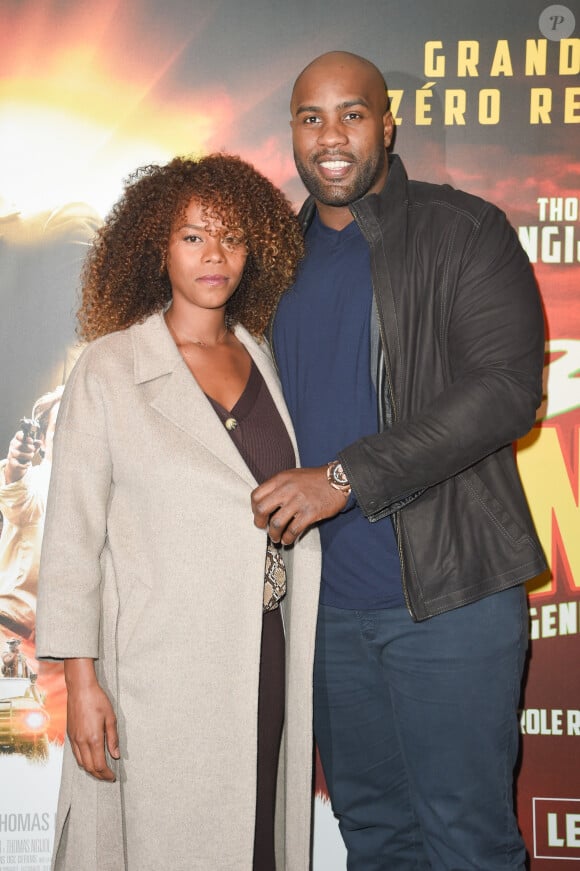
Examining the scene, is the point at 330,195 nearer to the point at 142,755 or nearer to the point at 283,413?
the point at 283,413

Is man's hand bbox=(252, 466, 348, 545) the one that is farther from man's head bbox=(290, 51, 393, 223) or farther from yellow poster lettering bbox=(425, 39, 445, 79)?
yellow poster lettering bbox=(425, 39, 445, 79)

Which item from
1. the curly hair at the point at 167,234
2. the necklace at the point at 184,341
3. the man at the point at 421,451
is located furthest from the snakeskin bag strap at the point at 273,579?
the curly hair at the point at 167,234

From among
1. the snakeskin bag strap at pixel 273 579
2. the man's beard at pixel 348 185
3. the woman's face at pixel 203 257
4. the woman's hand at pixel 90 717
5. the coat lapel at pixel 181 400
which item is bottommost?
the woman's hand at pixel 90 717

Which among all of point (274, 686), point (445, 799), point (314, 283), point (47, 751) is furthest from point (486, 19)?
Answer: point (47, 751)

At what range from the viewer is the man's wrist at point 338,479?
1954 mm

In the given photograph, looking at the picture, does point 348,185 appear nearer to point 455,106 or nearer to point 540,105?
point 455,106

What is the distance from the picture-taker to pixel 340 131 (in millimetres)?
2273

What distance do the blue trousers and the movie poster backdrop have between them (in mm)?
679

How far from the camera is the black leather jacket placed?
2.05 meters

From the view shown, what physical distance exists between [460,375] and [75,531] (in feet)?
3.02

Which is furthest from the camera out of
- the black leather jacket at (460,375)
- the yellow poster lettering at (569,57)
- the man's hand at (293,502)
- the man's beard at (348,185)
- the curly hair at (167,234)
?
the yellow poster lettering at (569,57)

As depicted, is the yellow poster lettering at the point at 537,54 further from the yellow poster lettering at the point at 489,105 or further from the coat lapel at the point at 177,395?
the coat lapel at the point at 177,395

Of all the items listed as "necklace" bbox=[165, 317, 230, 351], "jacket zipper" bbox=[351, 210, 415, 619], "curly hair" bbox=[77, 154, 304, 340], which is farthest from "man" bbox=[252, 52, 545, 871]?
"necklace" bbox=[165, 317, 230, 351]

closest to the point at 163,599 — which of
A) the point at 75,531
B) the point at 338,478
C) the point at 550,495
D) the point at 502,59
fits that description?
the point at 75,531
